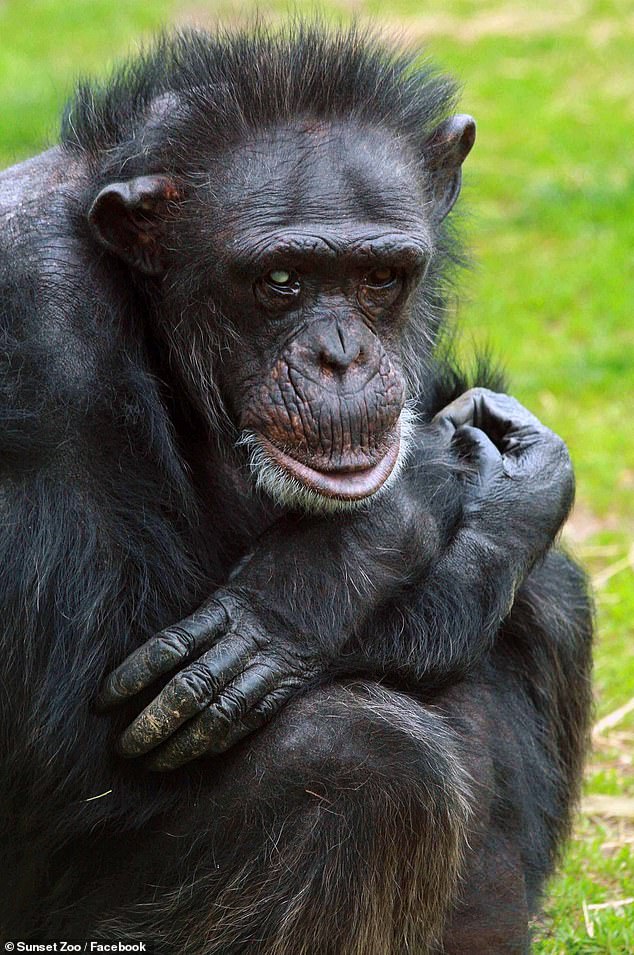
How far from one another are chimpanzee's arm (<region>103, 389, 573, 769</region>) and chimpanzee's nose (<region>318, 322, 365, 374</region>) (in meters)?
0.45

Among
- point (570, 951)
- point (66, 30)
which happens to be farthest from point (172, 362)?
point (66, 30)

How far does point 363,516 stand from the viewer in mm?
3908

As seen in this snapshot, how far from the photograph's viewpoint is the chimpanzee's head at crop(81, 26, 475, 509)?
3668 mm

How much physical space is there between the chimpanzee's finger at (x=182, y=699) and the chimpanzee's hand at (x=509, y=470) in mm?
908

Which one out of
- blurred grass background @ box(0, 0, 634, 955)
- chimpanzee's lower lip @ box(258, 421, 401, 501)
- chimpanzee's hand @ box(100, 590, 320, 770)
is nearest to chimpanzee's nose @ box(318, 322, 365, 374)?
chimpanzee's lower lip @ box(258, 421, 401, 501)

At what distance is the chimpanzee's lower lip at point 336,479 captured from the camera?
3693mm

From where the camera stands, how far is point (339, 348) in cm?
364

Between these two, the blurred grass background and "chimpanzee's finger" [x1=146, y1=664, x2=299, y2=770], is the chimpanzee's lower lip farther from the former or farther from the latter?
the blurred grass background

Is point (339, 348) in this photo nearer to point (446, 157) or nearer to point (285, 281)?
point (285, 281)

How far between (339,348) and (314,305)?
15 cm

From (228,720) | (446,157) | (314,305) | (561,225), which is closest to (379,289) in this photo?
(314,305)

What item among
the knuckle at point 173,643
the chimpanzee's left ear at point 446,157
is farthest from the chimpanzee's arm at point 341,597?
the chimpanzee's left ear at point 446,157

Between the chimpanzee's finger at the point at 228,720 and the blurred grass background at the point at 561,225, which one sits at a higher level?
the blurred grass background at the point at 561,225

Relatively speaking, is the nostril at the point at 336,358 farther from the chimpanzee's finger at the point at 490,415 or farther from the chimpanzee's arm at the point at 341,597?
the chimpanzee's finger at the point at 490,415
